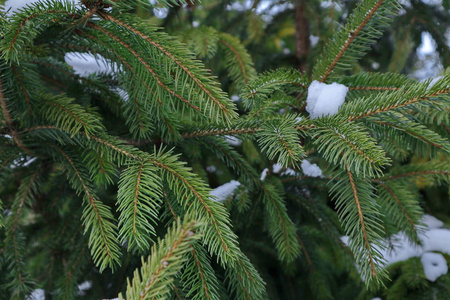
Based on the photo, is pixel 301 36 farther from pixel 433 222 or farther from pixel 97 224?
pixel 97 224

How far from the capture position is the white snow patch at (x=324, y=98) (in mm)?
1075

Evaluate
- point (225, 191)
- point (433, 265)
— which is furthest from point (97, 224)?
point (433, 265)

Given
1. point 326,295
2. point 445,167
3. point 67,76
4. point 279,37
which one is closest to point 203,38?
point 67,76

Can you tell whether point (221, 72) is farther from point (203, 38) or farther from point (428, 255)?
point (428, 255)

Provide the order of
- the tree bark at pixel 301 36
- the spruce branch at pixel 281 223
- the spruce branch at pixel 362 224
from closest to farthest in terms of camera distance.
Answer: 1. the spruce branch at pixel 362 224
2. the spruce branch at pixel 281 223
3. the tree bark at pixel 301 36

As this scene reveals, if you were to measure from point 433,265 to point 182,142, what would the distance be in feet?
3.69

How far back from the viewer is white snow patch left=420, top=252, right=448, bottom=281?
148cm

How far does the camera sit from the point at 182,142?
124cm

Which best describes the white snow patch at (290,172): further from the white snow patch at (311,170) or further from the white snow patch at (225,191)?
the white snow patch at (225,191)

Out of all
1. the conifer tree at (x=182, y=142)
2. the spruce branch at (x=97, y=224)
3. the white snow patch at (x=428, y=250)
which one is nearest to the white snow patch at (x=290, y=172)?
the conifer tree at (x=182, y=142)

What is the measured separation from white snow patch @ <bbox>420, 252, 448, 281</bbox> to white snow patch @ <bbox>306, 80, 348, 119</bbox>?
2.79 feet

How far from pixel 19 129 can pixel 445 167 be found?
54.5 inches

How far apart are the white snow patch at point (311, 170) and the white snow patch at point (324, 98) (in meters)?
0.38

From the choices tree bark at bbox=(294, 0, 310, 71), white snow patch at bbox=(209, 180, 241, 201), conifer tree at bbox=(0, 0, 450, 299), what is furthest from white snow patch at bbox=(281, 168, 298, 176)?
tree bark at bbox=(294, 0, 310, 71)
